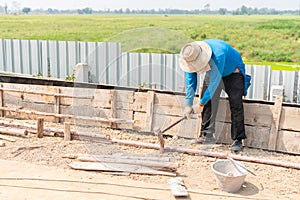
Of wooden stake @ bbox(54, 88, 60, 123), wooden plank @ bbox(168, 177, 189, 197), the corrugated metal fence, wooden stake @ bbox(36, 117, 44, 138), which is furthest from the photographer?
the corrugated metal fence

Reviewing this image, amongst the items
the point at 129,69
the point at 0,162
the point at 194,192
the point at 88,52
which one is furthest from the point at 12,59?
the point at 194,192

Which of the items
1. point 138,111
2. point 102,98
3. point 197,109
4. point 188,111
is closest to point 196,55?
point 188,111

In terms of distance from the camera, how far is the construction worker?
179 inches

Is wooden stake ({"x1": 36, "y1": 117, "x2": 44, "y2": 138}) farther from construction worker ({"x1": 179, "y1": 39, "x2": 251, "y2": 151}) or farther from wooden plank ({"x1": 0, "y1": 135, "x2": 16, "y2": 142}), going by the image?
construction worker ({"x1": 179, "y1": 39, "x2": 251, "y2": 151})

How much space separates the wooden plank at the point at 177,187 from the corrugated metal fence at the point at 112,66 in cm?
267

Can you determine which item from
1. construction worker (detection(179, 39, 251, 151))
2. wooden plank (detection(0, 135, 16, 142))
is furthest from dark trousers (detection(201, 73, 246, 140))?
wooden plank (detection(0, 135, 16, 142))

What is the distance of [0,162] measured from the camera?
462 centimetres

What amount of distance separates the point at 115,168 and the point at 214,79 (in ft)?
5.02

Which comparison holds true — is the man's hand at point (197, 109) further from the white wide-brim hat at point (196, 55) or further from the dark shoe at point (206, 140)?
the white wide-brim hat at point (196, 55)

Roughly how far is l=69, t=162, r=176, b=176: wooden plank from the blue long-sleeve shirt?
1.06m

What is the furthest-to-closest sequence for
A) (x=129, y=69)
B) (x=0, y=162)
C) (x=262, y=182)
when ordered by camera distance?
(x=129, y=69), (x=0, y=162), (x=262, y=182)

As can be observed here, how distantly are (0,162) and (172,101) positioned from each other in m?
2.27

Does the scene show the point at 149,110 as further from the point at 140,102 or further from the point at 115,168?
the point at 115,168

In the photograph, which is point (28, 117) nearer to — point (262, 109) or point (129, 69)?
point (129, 69)
